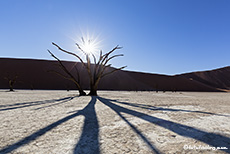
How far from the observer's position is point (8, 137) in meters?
1.60

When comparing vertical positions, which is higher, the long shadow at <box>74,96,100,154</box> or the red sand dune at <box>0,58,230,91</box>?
the red sand dune at <box>0,58,230,91</box>

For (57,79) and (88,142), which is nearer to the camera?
(88,142)

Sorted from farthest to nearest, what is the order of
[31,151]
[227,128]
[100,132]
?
[227,128]
[100,132]
[31,151]

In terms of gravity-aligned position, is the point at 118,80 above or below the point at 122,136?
above

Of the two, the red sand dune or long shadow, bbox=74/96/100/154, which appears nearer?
long shadow, bbox=74/96/100/154

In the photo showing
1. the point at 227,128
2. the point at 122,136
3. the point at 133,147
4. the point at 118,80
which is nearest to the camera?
the point at 133,147

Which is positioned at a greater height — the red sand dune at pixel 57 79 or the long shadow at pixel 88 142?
the red sand dune at pixel 57 79

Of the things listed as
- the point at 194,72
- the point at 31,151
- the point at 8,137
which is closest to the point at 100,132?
the point at 31,151

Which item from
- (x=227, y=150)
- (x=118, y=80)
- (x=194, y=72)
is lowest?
Result: (x=227, y=150)

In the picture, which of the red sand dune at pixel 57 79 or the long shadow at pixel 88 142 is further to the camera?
the red sand dune at pixel 57 79

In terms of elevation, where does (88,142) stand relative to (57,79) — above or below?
below

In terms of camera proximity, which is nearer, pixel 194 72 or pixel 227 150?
pixel 227 150

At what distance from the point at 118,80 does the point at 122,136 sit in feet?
141

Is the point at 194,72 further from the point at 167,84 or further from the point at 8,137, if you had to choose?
the point at 8,137
